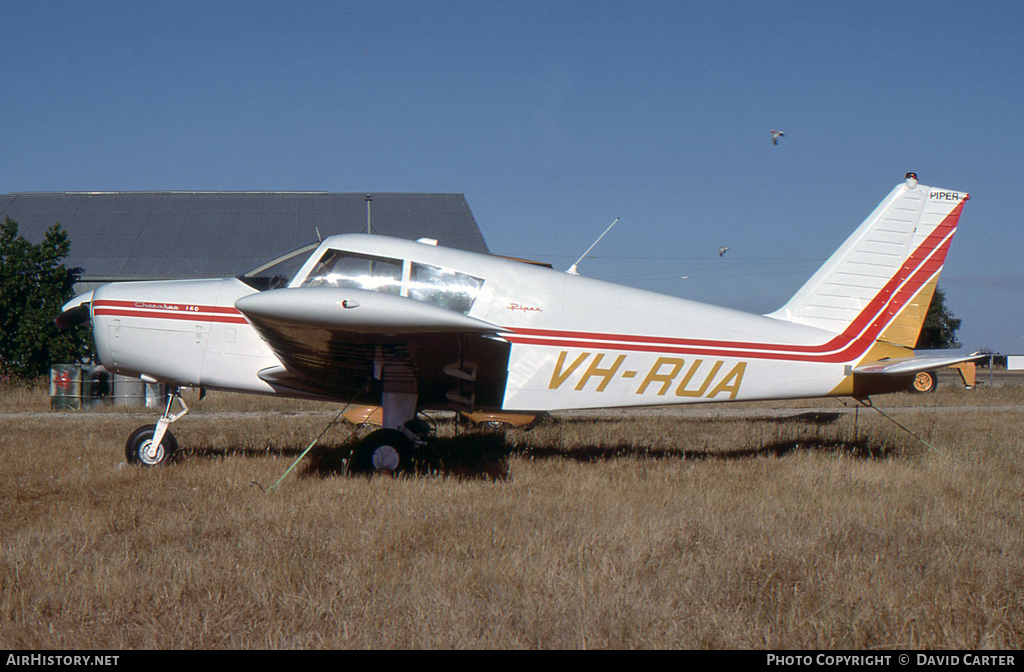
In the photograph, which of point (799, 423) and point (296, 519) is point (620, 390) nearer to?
point (296, 519)

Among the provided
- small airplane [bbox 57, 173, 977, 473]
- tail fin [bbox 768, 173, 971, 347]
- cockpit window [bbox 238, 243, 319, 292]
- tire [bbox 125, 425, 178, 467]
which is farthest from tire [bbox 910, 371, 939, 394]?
tire [bbox 125, 425, 178, 467]

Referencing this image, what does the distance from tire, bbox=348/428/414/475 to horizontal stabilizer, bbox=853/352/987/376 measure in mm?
4373

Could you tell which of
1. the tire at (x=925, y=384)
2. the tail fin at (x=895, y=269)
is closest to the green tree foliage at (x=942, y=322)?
the tire at (x=925, y=384)

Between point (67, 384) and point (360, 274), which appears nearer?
point (360, 274)

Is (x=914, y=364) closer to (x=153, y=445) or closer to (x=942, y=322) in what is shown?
(x=153, y=445)

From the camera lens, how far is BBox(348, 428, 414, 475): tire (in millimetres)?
6625

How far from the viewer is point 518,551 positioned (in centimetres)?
423

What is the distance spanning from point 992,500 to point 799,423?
18.7 feet

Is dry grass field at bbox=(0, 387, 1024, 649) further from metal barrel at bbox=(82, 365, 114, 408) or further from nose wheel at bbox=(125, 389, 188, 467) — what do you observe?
metal barrel at bbox=(82, 365, 114, 408)

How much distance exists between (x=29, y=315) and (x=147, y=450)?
1578 centimetres

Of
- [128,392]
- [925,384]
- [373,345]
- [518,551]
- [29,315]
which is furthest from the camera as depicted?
[925,384]

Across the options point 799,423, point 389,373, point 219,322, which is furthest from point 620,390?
point 799,423

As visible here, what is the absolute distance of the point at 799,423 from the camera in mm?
11422

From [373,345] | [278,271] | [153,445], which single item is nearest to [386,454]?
[373,345]
